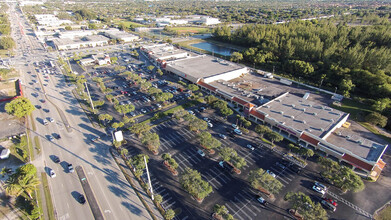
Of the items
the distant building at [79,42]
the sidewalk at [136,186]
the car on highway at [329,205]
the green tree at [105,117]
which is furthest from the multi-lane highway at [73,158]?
the distant building at [79,42]

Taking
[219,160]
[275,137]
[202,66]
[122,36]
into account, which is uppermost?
[122,36]

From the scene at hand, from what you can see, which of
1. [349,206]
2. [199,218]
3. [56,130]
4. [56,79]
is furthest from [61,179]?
[56,79]

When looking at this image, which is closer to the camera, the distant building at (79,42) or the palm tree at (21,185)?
the palm tree at (21,185)

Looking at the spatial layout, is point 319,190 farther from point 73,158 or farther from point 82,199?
point 73,158

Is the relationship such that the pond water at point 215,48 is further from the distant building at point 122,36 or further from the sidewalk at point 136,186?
the sidewalk at point 136,186

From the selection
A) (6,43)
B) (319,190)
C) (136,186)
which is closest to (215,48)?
(319,190)

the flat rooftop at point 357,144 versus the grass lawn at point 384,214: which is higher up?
the flat rooftop at point 357,144

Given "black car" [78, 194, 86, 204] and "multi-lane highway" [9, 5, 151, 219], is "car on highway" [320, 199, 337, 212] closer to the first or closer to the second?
"multi-lane highway" [9, 5, 151, 219]
